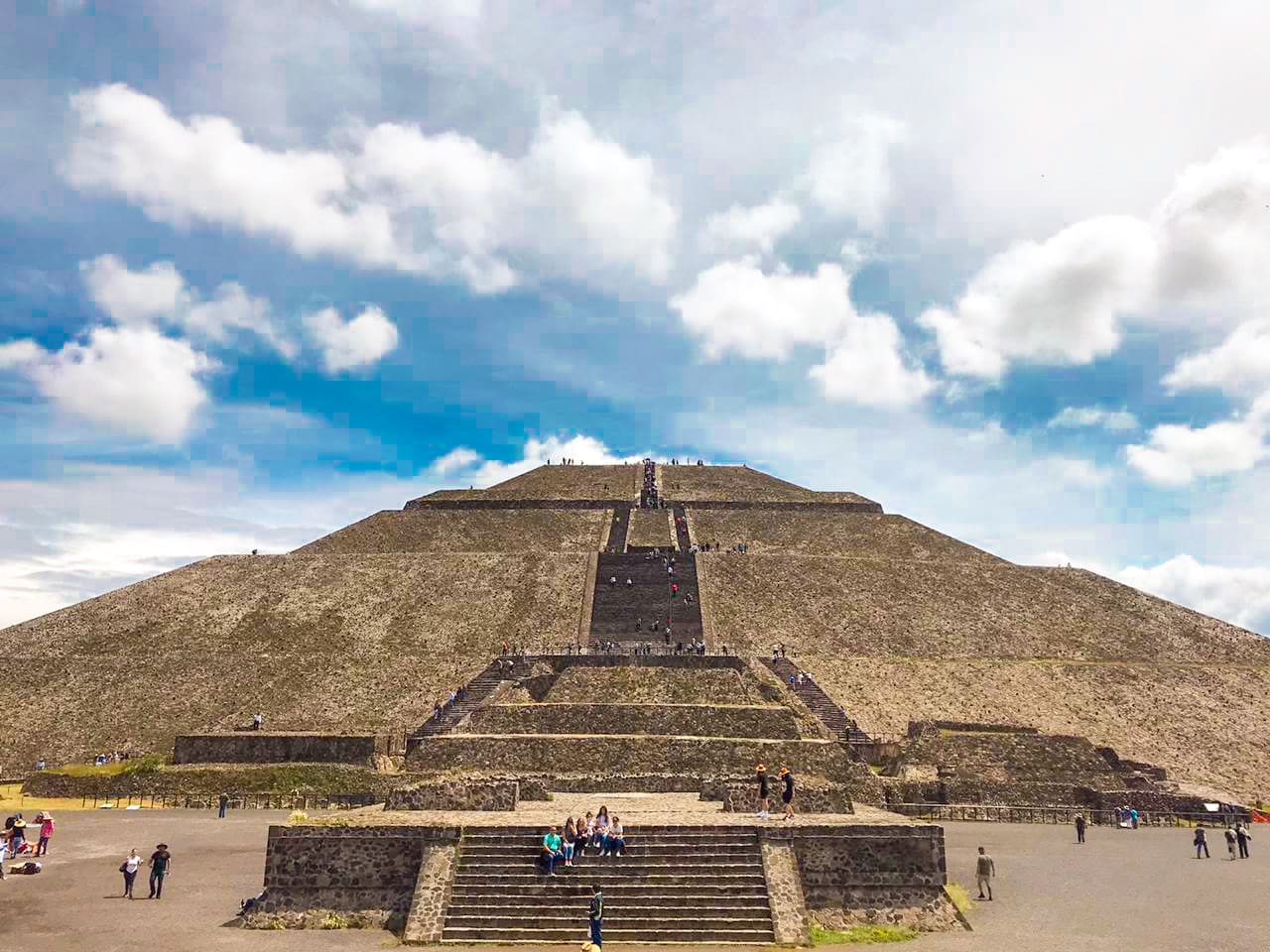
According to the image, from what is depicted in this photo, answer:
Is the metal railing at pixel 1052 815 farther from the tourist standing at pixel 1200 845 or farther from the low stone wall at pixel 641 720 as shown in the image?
the tourist standing at pixel 1200 845

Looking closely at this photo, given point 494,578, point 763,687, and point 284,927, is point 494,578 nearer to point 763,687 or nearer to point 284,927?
point 763,687

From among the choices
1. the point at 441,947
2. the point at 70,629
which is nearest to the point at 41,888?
the point at 441,947

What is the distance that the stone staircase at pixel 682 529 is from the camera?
57303mm

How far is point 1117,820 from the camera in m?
25.3

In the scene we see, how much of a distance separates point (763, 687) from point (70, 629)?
31205 millimetres

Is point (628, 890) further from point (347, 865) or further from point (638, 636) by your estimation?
point (638, 636)

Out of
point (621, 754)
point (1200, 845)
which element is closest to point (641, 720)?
point (621, 754)

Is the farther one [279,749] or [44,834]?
[279,749]

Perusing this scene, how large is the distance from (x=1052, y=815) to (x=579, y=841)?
17.5 m

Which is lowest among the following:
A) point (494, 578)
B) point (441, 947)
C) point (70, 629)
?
point (441, 947)

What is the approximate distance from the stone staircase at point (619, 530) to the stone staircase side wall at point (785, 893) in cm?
4117

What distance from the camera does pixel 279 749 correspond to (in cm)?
2834

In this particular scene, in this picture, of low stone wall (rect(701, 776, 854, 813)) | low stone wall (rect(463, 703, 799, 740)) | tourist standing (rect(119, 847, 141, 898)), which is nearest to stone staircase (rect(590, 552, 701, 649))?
low stone wall (rect(463, 703, 799, 740))

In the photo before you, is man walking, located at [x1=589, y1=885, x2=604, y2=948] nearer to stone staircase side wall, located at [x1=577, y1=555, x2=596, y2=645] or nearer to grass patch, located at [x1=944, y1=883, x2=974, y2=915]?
grass patch, located at [x1=944, y1=883, x2=974, y2=915]
